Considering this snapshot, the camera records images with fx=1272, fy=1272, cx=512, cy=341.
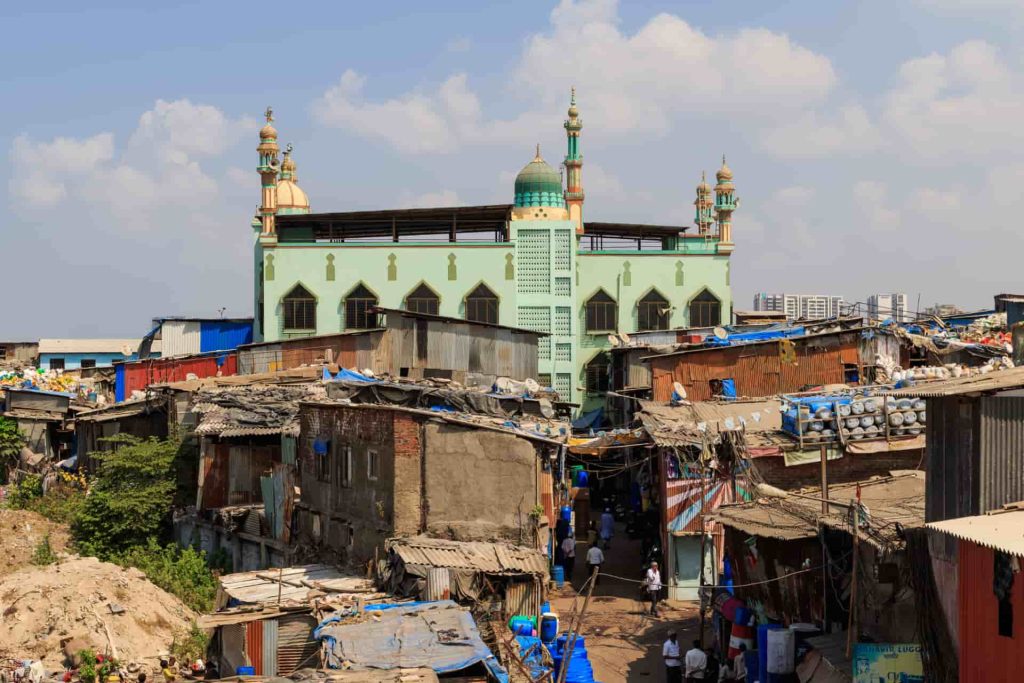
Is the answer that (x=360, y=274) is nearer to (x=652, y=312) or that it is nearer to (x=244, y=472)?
(x=652, y=312)

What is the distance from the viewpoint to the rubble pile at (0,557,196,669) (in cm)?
2033

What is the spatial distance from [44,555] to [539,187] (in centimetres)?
2488

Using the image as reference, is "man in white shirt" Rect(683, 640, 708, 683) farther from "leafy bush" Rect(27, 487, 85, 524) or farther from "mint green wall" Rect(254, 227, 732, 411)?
"mint green wall" Rect(254, 227, 732, 411)

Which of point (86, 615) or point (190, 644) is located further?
point (190, 644)

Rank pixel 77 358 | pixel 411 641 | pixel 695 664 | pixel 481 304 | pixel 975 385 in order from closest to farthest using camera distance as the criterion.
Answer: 1. pixel 975 385
2. pixel 411 641
3. pixel 695 664
4. pixel 481 304
5. pixel 77 358

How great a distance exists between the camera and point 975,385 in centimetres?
1402

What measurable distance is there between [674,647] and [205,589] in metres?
9.93

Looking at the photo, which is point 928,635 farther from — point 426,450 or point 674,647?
point 426,450

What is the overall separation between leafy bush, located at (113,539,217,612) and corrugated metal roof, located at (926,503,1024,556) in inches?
580

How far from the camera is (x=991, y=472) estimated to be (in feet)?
44.6

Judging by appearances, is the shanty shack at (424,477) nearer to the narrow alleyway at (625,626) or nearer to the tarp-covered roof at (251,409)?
the narrow alleyway at (625,626)

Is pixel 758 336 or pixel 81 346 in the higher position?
pixel 758 336

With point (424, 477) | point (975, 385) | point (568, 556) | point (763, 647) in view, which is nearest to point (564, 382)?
point (568, 556)

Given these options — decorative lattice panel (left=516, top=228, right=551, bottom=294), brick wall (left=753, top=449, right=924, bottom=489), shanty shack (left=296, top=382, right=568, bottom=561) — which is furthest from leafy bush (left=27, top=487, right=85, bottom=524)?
decorative lattice panel (left=516, top=228, right=551, bottom=294)
